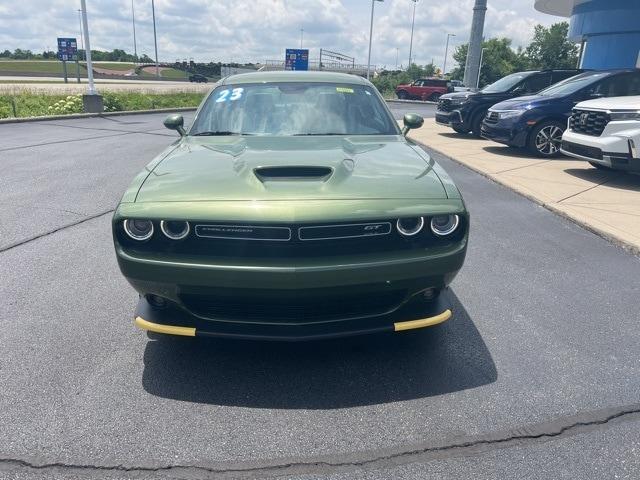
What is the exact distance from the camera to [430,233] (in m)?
2.72

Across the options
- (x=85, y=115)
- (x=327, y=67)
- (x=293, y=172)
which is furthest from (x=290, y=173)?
(x=327, y=67)

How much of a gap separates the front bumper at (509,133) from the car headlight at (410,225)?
346 inches

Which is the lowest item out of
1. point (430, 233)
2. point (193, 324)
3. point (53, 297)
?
point (53, 297)

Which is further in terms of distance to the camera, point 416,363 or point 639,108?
point 639,108

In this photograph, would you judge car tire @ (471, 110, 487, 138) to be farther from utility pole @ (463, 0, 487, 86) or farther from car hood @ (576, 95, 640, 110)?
utility pole @ (463, 0, 487, 86)

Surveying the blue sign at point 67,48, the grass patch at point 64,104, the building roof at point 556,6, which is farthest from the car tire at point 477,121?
the blue sign at point 67,48

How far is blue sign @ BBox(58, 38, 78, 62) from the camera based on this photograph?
44000 millimetres

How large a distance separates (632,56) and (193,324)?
2848cm

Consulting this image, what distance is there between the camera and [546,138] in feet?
34.4

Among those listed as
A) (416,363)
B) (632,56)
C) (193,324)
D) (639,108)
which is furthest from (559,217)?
(632,56)

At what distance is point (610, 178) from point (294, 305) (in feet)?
25.7

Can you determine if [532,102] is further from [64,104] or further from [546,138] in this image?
[64,104]

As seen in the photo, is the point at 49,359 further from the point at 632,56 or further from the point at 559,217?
the point at 632,56

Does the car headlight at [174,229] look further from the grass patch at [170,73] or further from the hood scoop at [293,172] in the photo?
the grass patch at [170,73]
